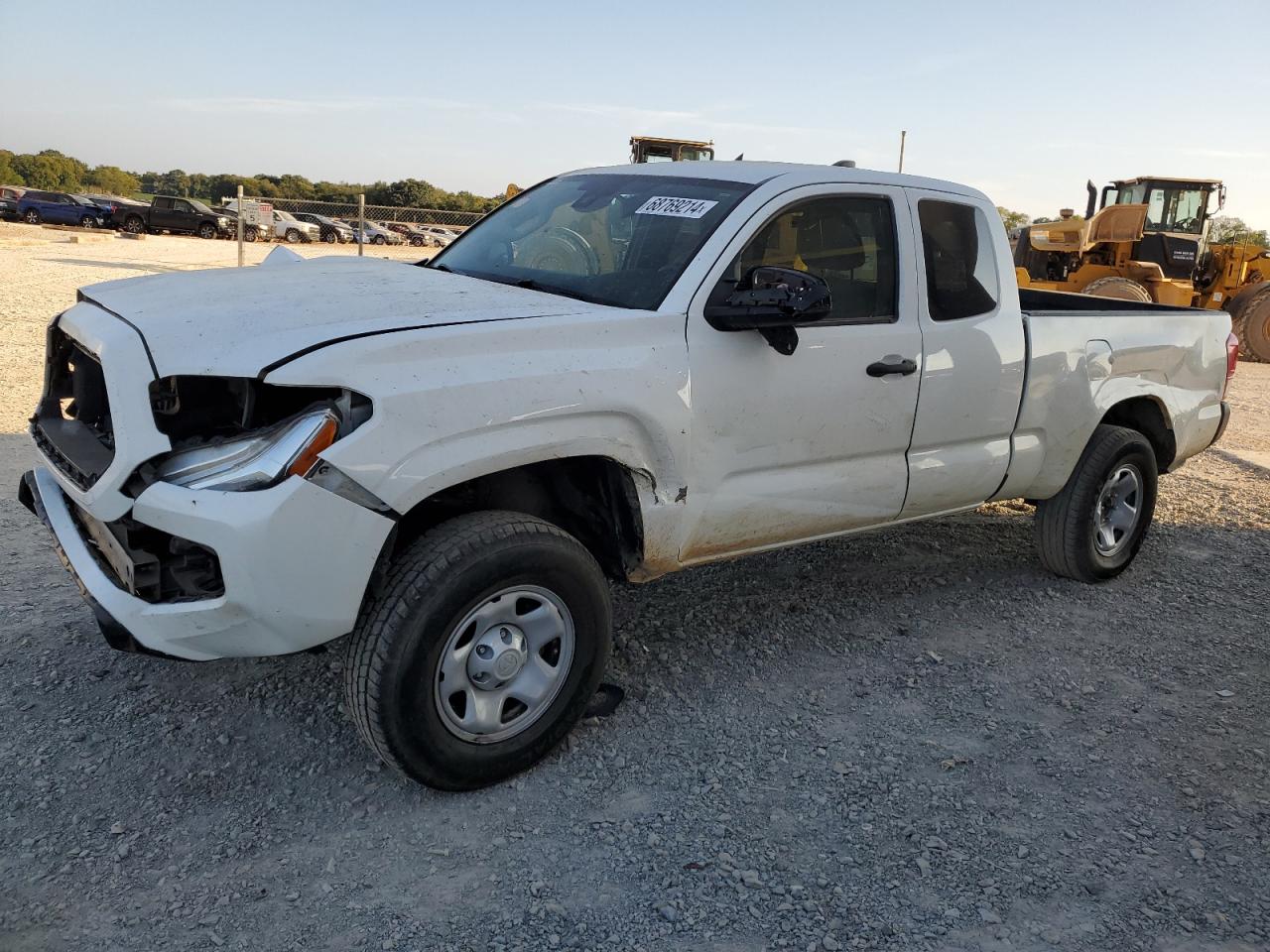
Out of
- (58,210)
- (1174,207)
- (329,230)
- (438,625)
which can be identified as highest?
(1174,207)

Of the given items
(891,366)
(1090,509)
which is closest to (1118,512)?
(1090,509)

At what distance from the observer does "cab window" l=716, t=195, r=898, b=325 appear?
384 centimetres

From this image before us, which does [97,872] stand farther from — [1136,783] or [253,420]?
[1136,783]

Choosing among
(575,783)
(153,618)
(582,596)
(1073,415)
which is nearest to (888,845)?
(575,783)

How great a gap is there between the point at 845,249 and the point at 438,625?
218cm

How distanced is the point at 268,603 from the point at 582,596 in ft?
3.16

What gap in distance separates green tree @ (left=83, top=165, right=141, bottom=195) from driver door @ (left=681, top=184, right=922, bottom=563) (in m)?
67.4

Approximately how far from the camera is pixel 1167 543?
6.23 m

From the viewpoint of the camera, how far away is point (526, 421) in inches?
120

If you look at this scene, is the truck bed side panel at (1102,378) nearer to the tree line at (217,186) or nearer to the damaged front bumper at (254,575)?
the damaged front bumper at (254,575)

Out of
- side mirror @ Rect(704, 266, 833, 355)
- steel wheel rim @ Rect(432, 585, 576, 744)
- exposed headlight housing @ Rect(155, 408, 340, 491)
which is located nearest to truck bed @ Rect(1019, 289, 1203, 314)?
side mirror @ Rect(704, 266, 833, 355)

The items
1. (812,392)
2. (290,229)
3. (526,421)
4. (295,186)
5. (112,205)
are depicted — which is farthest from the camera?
(295,186)

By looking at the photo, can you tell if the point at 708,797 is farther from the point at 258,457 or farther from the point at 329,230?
the point at 329,230

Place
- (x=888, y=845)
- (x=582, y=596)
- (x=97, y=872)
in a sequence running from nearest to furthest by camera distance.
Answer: (x=97, y=872), (x=888, y=845), (x=582, y=596)
